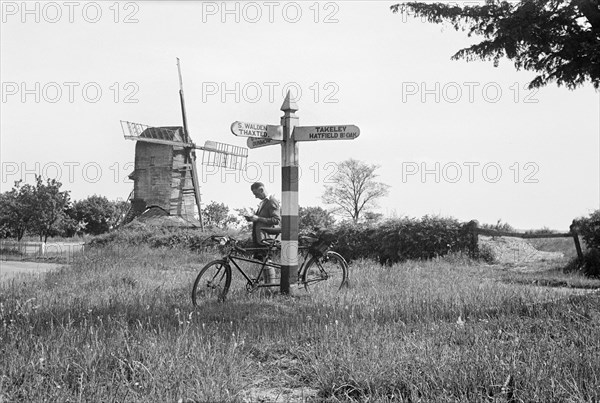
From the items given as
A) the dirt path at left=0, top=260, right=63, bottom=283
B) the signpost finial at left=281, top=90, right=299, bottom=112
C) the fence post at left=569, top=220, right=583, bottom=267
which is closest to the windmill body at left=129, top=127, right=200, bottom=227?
the dirt path at left=0, top=260, right=63, bottom=283

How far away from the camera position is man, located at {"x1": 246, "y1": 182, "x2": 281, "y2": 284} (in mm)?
9961

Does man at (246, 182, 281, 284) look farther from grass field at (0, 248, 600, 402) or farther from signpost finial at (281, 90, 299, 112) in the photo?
grass field at (0, 248, 600, 402)

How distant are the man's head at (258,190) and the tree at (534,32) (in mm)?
4368

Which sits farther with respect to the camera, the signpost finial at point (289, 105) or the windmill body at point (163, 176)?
the windmill body at point (163, 176)

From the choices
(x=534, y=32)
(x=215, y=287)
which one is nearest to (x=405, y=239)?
(x=534, y=32)

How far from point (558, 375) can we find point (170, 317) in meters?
Result: 4.34

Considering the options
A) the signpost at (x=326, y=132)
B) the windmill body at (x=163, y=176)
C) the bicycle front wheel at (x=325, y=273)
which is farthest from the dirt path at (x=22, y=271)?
the windmill body at (x=163, y=176)

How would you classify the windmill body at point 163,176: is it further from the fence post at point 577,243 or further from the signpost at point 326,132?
the signpost at point 326,132

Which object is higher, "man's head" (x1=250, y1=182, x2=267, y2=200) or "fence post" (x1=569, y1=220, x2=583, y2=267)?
"man's head" (x1=250, y1=182, x2=267, y2=200)

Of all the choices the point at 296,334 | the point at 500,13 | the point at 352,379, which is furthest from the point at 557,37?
the point at 352,379

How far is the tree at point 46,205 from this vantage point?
4547 centimetres

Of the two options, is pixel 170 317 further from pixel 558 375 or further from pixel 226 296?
pixel 558 375

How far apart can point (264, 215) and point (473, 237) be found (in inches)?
350

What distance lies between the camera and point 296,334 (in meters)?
5.51
